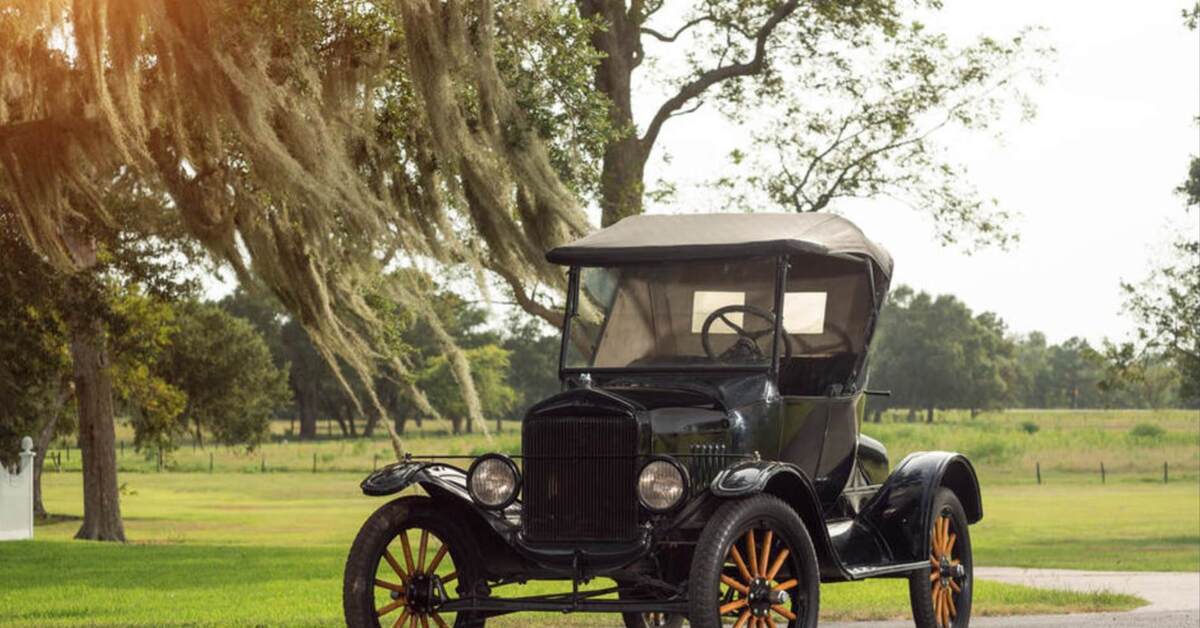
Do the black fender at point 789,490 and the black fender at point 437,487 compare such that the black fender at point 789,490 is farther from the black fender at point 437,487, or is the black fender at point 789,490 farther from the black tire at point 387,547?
the black tire at point 387,547

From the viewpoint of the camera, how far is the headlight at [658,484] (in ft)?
27.1

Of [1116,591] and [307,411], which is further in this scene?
[307,411]

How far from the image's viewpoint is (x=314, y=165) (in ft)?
47.6

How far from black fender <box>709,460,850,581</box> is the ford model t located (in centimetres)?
2

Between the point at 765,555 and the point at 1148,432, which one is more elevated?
the point at 765,555

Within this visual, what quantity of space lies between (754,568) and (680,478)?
1.81 feet

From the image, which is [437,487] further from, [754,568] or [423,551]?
[754,568]

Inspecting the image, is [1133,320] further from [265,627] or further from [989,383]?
[989,383]

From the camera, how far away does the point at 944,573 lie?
10.6m

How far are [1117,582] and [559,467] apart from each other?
44.0ft

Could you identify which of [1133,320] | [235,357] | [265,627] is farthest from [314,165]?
[235,357]

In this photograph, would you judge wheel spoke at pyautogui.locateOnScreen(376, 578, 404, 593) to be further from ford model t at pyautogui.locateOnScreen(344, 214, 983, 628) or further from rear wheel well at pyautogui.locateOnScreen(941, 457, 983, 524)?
rear wheel well at pyautogui.locateOnScreen(941, 457, 983, 524)

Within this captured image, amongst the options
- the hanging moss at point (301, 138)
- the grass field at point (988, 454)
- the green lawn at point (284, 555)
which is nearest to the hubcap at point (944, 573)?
the green lawn at point (284, 555)

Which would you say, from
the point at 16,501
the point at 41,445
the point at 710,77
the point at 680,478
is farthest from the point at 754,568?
the point at 41,445
